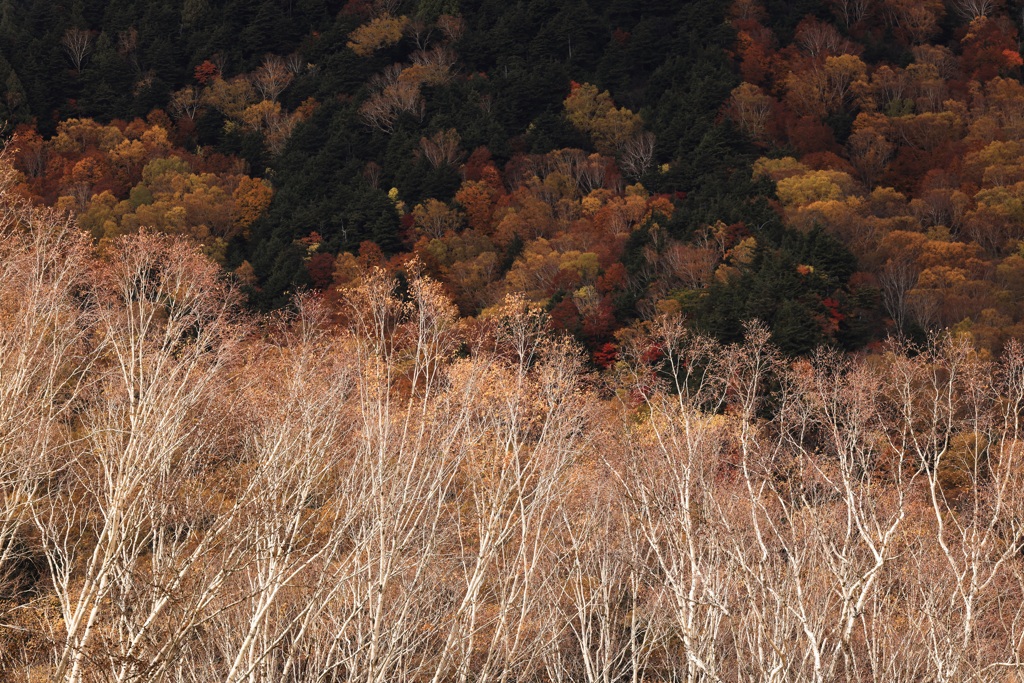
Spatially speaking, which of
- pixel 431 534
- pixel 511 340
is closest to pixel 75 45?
pixel 511 340

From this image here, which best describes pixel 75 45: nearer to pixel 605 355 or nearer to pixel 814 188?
pixel 814 188

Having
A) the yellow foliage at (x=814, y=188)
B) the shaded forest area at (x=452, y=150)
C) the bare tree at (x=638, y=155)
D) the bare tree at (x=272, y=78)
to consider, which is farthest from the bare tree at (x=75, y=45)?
the yellow foliage at (x=814, y=188)

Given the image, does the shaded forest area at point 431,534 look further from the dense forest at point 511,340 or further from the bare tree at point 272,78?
the bare tree at point 272,78

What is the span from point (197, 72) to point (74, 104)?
45.0ft

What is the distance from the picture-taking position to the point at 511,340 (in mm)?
18703

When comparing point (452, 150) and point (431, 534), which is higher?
point (431, 534)

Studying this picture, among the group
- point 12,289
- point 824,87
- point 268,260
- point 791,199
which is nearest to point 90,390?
point 12,289

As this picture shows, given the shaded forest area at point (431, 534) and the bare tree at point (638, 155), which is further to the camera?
the bare tree at point (638, 155)

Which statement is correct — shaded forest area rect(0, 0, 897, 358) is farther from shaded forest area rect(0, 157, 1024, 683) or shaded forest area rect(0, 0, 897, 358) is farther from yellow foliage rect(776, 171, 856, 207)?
shaded forest area rect(0, 157, 1024, 683)

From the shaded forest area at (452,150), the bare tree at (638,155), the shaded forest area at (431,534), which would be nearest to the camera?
the shaded forest area at (431,534)

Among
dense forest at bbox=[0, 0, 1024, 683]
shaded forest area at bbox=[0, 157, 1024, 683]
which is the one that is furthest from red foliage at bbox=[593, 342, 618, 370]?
shaded forest area at bbox=[0, 157, 1024, 683]

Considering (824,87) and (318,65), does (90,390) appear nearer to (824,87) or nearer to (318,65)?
(824,87)

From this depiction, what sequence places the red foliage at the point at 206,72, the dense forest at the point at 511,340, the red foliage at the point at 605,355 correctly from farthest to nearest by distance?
1. the red foliage at the point at 206,72
2. the red foliage at the point at 605,355
3. the dense forest at the point at 511,340

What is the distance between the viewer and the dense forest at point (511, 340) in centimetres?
1284
